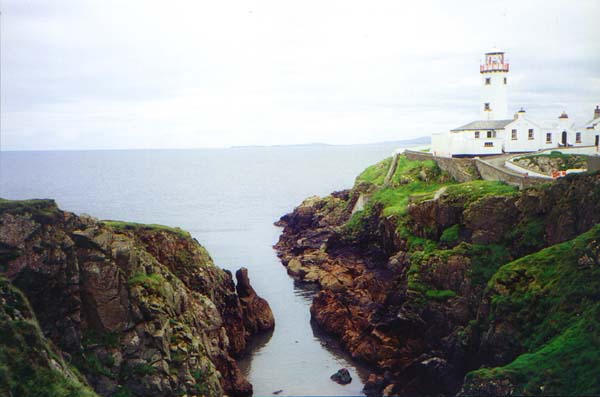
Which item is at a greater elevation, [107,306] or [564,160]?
[564,160]

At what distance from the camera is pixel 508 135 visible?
77625mm

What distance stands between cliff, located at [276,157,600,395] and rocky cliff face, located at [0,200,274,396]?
12.9 meters

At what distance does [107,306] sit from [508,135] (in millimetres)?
55312

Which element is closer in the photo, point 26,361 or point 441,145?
point 26,361

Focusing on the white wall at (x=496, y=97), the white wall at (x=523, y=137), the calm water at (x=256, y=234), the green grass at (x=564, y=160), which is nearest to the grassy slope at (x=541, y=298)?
the green grass at (x=564, y=160)

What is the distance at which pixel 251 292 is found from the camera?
58.8 meters

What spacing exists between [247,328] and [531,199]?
85.7ft

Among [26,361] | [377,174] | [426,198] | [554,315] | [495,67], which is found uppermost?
[495,67]

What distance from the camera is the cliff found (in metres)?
35.0

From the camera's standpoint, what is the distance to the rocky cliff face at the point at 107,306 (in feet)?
122

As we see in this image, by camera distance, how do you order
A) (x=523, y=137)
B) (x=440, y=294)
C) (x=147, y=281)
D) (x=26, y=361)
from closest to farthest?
(x=26, y=361) → (x=147, y=281) → (x=440, y=294) → (x=523, y=137)

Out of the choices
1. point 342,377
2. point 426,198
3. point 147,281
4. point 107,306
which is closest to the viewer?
point 107,306

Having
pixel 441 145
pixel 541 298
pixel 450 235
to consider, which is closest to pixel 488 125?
pixel 441 145

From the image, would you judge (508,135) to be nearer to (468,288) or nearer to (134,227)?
(468,288)
